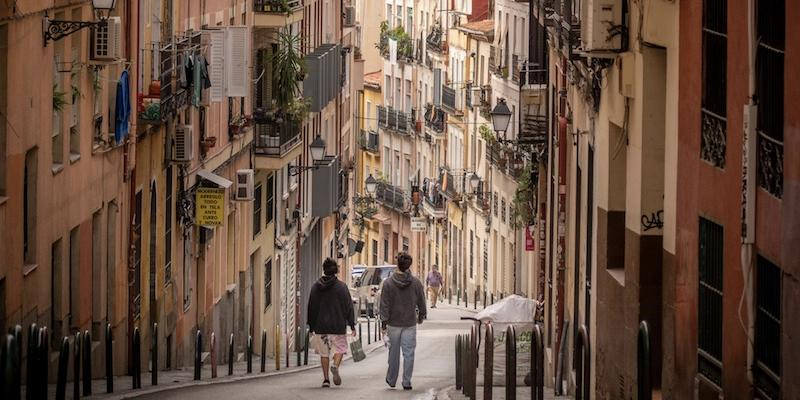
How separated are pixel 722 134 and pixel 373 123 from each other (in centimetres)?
8040

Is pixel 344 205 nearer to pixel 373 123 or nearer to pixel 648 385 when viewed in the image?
pixel 373 123

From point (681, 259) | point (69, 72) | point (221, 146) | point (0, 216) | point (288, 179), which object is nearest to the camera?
point (681, 259)

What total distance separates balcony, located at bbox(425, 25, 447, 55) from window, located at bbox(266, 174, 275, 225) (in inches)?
1273

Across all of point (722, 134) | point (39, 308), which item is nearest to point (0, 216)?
point (39, 308)

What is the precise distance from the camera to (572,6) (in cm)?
2228

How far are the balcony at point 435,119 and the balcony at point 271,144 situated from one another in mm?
33465

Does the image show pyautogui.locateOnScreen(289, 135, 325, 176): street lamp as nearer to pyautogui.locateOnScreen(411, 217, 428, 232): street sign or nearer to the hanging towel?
the hanging towel

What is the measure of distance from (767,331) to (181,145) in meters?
19.8

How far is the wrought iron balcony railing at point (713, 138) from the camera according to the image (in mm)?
12383

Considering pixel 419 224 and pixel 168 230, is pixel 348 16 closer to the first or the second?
pixel 419 224

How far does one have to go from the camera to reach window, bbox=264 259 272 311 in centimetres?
4172

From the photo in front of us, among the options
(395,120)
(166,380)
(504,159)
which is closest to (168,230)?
(166,380)

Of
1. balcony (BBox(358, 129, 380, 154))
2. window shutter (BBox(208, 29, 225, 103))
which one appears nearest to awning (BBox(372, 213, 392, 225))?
balcony (BBox(358, 129, 380, 154))

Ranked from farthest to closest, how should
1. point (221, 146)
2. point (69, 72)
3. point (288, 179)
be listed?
point (288, 179)
point (221, 146)
point (69, 72)
